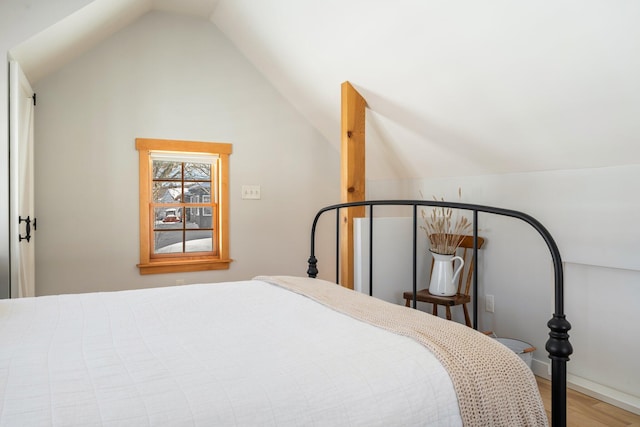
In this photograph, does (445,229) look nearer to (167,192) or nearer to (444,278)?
(444,278)

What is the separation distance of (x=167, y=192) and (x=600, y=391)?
3.28 meters

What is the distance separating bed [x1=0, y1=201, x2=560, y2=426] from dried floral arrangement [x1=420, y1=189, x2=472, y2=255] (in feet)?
5.29

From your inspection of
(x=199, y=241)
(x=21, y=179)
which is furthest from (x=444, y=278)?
(x=21, y=179)

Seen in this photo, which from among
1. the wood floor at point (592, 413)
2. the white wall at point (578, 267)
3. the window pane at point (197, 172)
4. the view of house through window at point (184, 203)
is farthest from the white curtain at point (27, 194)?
the wood floor at point (592, 413)

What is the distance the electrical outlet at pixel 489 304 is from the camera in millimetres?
3191

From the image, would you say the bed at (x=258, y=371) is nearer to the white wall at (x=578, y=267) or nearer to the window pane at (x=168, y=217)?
the white wall at (x=578, y=267)

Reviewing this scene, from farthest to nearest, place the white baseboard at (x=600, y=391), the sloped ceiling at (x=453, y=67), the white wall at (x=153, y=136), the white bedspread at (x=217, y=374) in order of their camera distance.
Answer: the white wall at (x=153, y=136)
the white baseboard at (x=600, y=391)
the sloped ceiling at (x=453, y=67)
the white bedspread at (x=217, y=374)

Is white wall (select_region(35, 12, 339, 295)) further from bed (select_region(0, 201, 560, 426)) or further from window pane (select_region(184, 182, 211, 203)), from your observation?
bed (select_region(0, 201, 560, 426))

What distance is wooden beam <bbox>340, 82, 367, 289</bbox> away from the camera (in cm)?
323

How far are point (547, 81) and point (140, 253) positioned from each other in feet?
9.85

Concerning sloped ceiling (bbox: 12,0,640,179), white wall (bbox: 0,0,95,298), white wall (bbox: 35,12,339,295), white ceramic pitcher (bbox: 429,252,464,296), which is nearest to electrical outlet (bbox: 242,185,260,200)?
white wall (bbox: 35,12,339,295)

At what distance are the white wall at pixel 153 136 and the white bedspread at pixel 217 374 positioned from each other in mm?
2153

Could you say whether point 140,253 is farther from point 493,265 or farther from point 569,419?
Result: point 569,419

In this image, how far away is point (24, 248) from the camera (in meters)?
2.86
